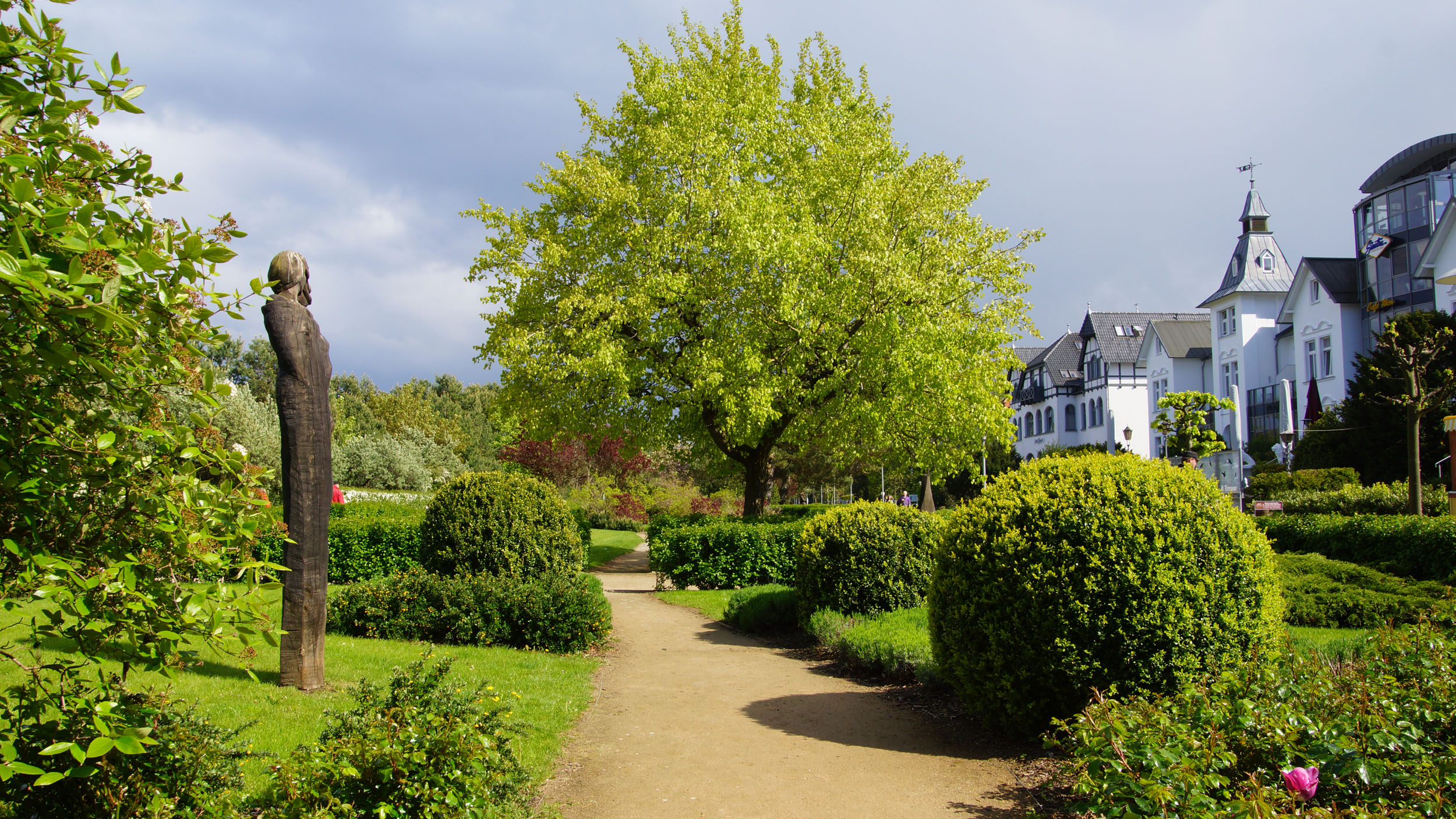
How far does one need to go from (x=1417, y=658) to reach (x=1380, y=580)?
23.6 ft

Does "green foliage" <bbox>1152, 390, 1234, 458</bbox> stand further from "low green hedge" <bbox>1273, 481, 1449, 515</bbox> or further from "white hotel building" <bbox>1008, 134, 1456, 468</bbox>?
"low green hedge" <bbox>1273, 481, 1449, 515</bbox>

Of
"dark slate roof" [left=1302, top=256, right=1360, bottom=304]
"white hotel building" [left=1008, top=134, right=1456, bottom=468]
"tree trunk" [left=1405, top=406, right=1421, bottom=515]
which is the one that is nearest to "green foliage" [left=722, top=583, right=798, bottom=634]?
"tree trunk" [left=1405, top=406, right=1421, bottom=515]

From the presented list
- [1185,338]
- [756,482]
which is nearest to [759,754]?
[756,482]

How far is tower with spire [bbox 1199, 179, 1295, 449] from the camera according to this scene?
48375 mm

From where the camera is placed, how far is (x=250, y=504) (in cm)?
284

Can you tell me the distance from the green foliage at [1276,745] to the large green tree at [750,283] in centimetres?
1171

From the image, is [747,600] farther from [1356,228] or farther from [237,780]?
[1356,228]

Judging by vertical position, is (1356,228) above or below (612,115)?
above

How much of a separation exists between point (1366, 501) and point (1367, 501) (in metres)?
0.02

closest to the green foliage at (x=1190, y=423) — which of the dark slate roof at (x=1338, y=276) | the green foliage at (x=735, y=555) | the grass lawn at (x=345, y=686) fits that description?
the green foliage at (x=735, y=555)

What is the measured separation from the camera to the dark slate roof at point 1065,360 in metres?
64.7

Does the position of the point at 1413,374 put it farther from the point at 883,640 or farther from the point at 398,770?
the point at 398,770

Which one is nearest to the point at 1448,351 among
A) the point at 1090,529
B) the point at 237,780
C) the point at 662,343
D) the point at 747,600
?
the point at 662,343

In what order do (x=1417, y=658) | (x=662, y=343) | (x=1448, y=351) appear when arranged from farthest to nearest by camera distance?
(x=1448, y=351) < (x=662, y=343) < (x=1417, y=658)
